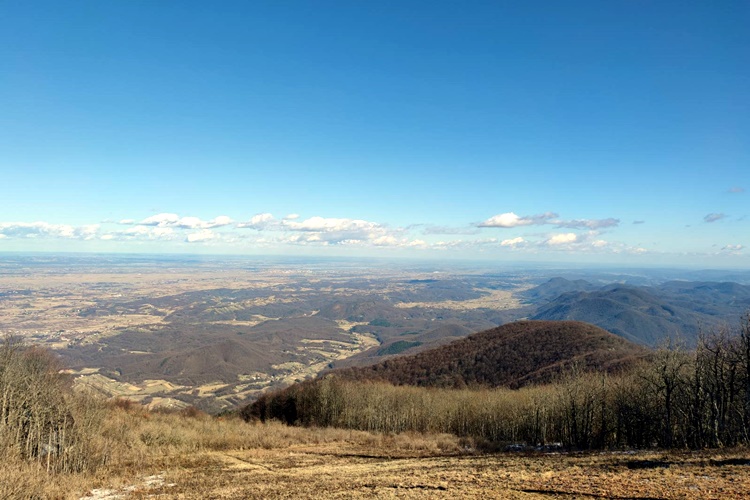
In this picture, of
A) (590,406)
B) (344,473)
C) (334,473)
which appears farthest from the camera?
(590,406)

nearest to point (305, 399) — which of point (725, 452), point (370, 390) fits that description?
point (370, 390)

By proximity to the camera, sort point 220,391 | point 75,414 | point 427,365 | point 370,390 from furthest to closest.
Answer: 1. point 220,391
2. point 427,365
3. point 370,390
4. point 75,414

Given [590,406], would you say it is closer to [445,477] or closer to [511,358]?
[445,477]

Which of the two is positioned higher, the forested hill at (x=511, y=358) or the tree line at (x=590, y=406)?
the tree line at (x=590, y=406)

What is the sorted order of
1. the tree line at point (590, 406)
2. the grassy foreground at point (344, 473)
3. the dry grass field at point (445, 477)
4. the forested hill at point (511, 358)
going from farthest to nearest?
the forested hill at point (511, 358) < the tree line at point (590, 406) < the grassy foreground at point (344, 473) < the dry grass field at point (445, 477)

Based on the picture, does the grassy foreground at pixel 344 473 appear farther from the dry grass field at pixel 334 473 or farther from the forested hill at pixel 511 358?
the forested hill at pixel 511 358

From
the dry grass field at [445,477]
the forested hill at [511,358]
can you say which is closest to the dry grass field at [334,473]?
the dry grass field at [445,477]

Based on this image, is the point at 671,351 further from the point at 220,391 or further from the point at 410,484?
the point at 220,391

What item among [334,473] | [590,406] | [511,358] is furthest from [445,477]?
[511,358]

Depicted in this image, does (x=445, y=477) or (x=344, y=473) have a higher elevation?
(x=445, y=477)
